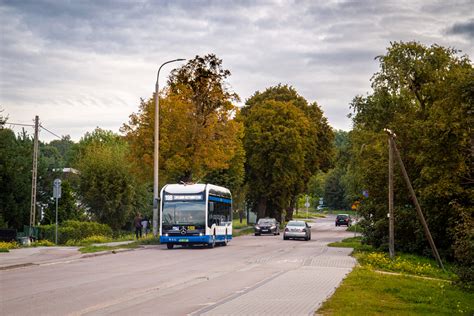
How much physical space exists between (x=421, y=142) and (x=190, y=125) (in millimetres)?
19982

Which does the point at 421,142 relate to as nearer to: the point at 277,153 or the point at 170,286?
the point at 170,286

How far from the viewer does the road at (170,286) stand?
1330cm

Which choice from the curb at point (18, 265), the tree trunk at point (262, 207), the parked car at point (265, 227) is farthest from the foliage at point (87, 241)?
the tree trunk at point (262, 207)

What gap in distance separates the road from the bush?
12.3m

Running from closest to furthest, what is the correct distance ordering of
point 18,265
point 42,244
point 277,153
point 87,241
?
1. point 18,265
2. point 42,244
3. point 87,241
4. point 277,153

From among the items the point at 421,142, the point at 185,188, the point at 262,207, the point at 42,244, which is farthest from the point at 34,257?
the point at 262,207

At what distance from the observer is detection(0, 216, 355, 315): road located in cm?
1330

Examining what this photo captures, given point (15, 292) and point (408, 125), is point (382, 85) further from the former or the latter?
point (15, 292)

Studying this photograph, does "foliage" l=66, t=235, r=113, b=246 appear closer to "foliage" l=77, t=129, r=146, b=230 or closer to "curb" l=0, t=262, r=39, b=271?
"curb" l=0, t=262, r=39, b=271

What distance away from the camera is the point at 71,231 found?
4150 centimetres

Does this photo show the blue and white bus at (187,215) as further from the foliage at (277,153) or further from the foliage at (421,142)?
the foliage at (277,153)

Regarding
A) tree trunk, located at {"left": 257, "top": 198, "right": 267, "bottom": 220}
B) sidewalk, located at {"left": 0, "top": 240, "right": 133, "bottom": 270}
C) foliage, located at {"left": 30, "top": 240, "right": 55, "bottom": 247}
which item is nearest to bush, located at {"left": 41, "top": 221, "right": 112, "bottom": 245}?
foliage, located at {"left": 30, "top": 240, "right": 55, "bottom": 247}

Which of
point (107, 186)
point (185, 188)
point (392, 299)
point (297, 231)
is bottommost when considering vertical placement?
point (392, 299)

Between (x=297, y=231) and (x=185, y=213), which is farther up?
(x=185, y=213)
